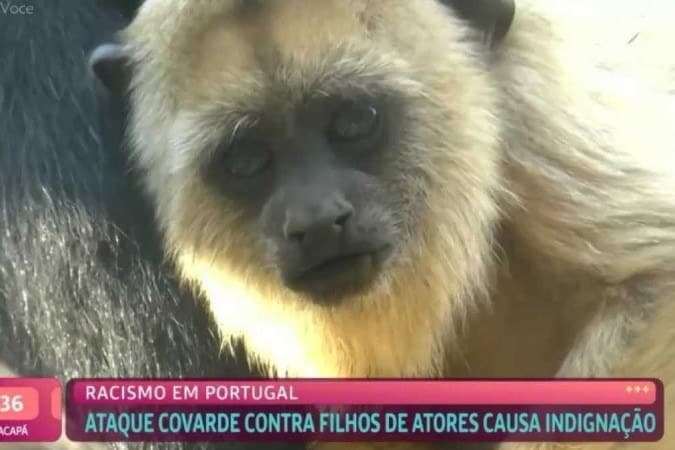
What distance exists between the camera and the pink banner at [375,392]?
143cm

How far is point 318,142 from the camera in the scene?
1366 millimetres

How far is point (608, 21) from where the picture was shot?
166cm

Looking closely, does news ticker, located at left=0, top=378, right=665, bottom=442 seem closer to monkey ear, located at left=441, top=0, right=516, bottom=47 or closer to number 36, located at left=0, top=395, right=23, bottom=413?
number 36, located at left=0, top=395, right=23, bottom=413

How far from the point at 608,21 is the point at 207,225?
692 millimetres

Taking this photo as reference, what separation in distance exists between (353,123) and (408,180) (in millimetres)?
110

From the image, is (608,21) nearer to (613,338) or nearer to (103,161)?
(613,338)

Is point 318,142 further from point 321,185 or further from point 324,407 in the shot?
point 324,407

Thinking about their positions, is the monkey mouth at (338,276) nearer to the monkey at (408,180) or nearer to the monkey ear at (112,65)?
the monkey at (408,180)

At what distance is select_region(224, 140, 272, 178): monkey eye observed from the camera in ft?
4.57

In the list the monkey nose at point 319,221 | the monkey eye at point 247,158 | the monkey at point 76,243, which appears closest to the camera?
the monkey nose at point 319,221

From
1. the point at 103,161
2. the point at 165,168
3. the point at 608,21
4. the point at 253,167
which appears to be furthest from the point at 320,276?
the point at 608,21

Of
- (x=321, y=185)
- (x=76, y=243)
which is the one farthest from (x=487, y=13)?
(x=76, y=243)
